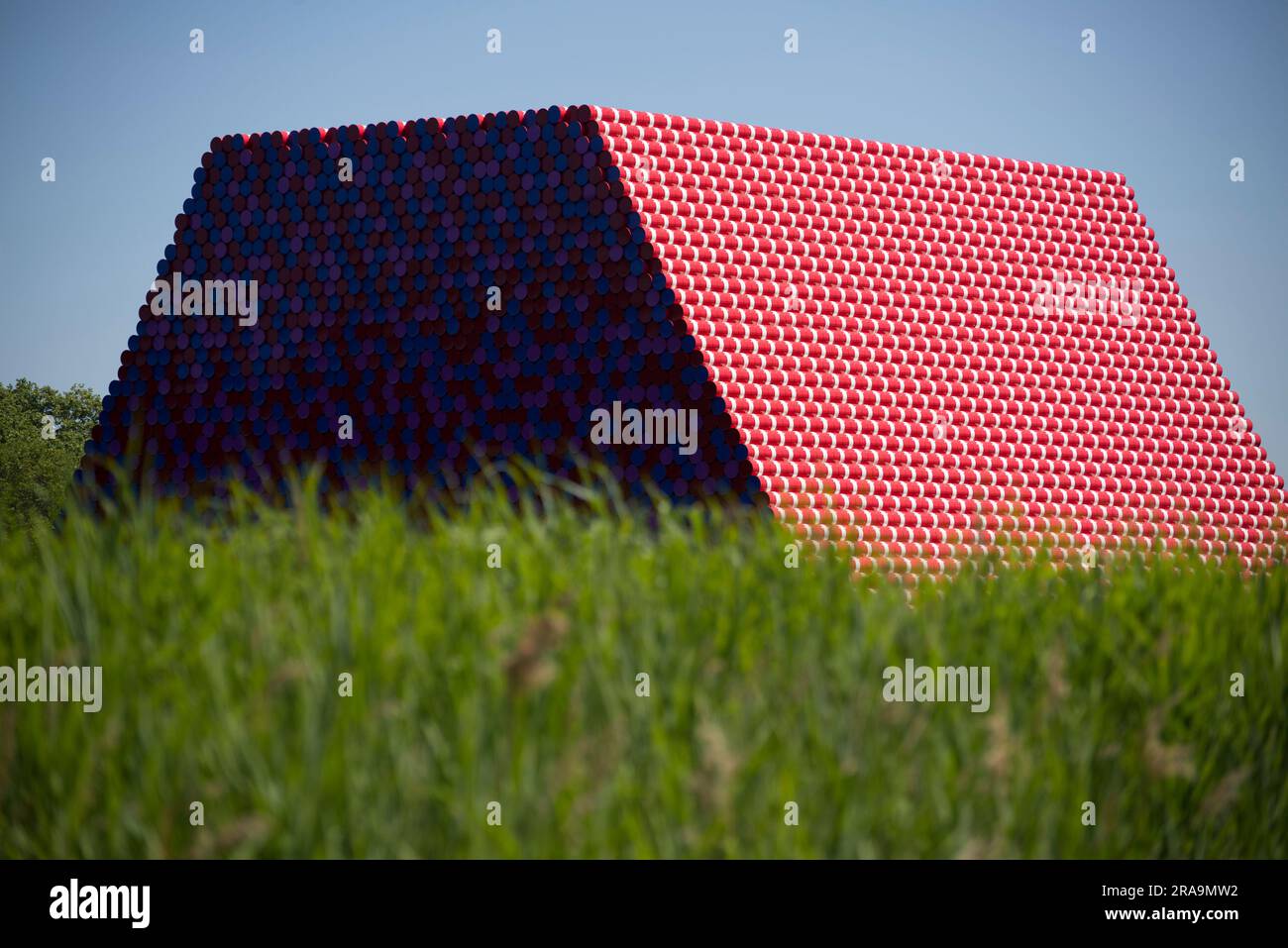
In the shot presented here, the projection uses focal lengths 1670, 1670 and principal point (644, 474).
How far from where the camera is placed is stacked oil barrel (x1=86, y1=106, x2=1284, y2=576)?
24.0 metres

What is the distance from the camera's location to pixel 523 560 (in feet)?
28.7

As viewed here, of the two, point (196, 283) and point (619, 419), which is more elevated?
point (196, 283)

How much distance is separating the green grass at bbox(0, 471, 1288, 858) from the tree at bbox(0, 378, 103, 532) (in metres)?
48.5

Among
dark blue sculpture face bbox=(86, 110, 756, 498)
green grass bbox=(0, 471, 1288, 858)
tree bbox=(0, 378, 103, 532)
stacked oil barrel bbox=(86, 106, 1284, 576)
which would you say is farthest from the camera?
tree bbox=(0, 378, 103, 532)

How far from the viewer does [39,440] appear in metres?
73.4

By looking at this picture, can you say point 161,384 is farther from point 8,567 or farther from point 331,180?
point 8,567

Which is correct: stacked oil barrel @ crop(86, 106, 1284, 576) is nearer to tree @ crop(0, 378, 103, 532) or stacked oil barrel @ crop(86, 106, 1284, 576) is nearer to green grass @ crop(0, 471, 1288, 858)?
green grass @ crop(0, 471, 1288, 858)

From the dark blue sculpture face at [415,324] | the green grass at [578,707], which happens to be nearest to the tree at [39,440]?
the dark blue sculpture face at [415,324]

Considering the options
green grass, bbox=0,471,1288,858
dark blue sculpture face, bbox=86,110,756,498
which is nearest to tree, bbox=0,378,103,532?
dark blue sculpture face, bbox=86,110,756,498

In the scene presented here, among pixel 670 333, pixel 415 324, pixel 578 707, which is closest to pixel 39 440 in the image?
pixel 415 324

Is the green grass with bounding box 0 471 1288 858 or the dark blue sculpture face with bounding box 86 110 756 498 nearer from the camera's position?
the green grass with bounding box 0 471 1288 858

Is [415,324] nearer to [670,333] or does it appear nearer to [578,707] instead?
[670,333]
